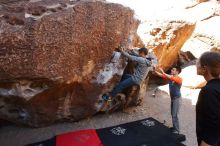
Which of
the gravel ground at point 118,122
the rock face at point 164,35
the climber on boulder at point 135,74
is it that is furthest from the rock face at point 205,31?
the climber on boulder at point 135,74

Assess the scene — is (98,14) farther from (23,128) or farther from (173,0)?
(173,0)

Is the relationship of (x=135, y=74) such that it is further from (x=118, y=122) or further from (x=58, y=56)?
(x=58, y=56)

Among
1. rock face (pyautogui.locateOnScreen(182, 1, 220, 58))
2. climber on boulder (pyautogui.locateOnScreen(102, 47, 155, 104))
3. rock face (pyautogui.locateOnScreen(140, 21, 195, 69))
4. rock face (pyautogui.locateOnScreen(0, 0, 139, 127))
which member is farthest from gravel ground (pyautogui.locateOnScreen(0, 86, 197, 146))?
rock face (pyautogui.locateOnScreen(182, 1, 220, 58))

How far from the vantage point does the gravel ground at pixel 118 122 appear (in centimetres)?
491

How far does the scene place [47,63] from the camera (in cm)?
444

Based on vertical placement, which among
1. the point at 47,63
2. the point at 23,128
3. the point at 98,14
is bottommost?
the point at 23,128

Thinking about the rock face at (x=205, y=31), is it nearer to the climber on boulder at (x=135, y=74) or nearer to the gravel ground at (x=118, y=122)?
the gravel ground at (x=118, y=122)

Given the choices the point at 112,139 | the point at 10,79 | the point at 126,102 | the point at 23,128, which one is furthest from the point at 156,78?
the point at 10,79

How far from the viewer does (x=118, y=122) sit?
5500 mm

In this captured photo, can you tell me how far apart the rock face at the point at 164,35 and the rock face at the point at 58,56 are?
2123 mm

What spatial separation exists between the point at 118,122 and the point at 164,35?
3.04 metres

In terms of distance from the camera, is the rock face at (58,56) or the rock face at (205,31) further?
the rock face at (205,31)

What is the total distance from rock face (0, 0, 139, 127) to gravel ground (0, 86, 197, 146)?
15cm

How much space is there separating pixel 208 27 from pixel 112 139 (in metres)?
6.46
